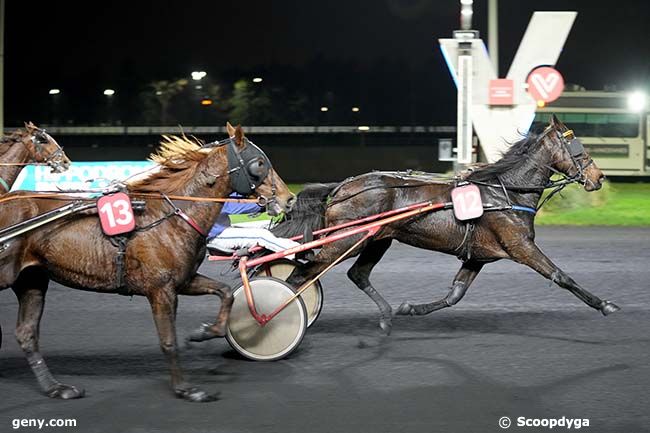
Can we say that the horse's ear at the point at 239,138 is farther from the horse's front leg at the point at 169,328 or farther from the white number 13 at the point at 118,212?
the horse's front leg at the point at 169,328

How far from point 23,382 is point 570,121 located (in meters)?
27.3

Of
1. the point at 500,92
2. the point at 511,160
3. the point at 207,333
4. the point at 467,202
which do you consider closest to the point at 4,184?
the point at 207,333

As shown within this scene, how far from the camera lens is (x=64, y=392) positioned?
5.59 meters

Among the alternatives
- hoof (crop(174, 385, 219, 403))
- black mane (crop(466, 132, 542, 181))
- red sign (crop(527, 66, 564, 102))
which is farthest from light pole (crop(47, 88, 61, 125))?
hoof (crop(174, 385, 219, 403))

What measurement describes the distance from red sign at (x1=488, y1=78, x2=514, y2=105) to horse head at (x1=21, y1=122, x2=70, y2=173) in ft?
25.4

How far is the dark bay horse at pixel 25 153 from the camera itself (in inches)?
379

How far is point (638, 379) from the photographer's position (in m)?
6.07

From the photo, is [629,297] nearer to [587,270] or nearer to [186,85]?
[587,270]

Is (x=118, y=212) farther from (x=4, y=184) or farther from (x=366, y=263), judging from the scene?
(x=4, y=184)

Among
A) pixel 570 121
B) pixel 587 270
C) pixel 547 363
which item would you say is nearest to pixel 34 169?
pixel 587 270

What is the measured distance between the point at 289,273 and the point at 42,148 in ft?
14.4

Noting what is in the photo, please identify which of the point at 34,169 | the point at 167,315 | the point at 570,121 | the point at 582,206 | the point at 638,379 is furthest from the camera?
the point at 570,121

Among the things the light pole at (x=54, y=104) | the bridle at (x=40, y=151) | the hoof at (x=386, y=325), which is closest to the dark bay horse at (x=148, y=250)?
the hoof at (x=386, y=325)

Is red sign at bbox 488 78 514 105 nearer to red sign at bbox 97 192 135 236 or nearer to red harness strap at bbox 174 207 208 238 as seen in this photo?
red harness strap at bbox 174 207 208 238
